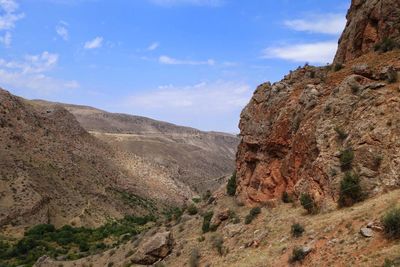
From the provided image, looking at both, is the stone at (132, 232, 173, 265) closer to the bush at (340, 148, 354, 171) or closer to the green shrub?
the green shrub

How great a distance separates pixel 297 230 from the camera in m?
20.6

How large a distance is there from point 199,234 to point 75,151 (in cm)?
5790

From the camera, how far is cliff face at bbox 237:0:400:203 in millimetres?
21844

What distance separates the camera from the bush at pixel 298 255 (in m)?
18.5

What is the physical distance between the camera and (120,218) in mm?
72438

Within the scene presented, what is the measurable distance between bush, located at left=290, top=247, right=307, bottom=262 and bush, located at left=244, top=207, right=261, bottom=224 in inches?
280

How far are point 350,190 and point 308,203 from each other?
250 cm

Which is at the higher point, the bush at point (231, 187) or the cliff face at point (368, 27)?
the cliff face at point (368, 27)

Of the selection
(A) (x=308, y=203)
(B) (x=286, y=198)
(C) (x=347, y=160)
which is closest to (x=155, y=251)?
(B) (x=286, y=198)

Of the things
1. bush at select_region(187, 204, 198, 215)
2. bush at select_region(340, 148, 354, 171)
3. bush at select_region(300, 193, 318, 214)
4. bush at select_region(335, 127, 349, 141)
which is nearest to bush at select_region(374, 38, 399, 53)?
bush at select_region(335, 127, 349, 141)

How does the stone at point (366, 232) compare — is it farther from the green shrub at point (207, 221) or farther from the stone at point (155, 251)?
the stone at point (155, 251)

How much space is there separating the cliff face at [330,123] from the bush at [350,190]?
1.32ft

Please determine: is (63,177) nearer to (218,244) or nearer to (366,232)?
(218,244)

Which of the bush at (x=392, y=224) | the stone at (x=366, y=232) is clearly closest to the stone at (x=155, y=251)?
the stone at (x=366, y=232)
